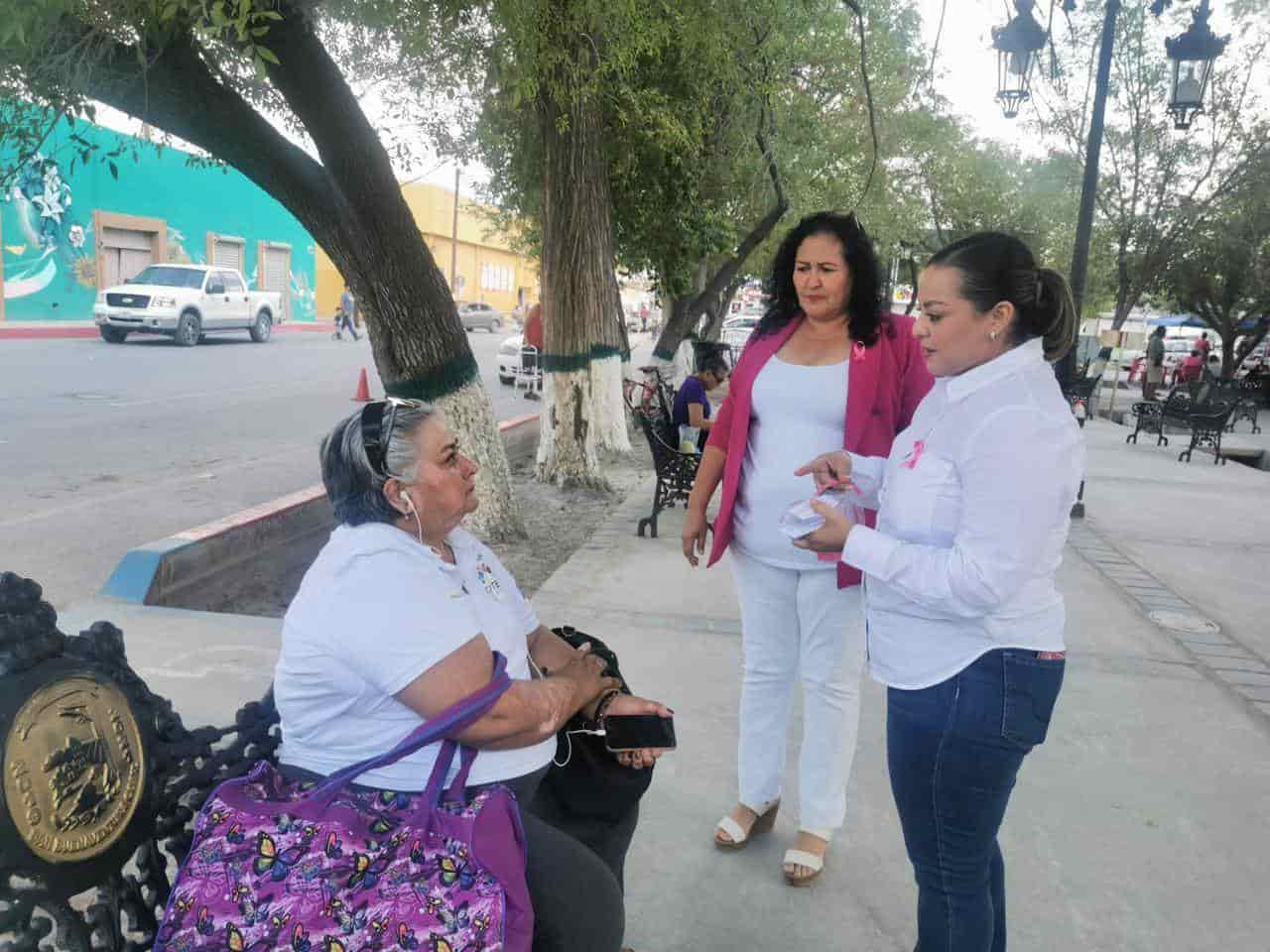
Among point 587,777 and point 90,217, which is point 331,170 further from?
point 90,217

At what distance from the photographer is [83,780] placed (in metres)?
1.45

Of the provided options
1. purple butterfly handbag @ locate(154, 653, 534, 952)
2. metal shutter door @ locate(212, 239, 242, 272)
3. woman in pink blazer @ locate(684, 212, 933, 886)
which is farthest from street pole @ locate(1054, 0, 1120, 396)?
metal shutter door @ locate(212, 239, 242, 272)

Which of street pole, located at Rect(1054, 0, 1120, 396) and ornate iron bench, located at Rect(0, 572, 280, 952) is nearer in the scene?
ornate iron bench, located at Rect(0, 572, 280, 952)

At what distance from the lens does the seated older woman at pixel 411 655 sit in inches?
68.4

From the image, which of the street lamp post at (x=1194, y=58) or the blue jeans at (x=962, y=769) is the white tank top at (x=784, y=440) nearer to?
the blue jeans at (x=962, y=769)

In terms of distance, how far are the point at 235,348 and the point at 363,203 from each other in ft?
63.0

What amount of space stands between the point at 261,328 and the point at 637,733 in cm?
2587

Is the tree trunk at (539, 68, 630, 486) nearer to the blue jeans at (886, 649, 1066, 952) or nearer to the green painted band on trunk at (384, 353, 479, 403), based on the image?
the green painted band on trunk at (384, 353, 479, 403)

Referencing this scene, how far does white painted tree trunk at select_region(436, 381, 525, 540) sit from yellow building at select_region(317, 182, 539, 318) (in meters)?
35.7

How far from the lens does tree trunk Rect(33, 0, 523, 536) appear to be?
5.22m

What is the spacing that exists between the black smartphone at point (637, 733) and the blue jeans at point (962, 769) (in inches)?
18.5

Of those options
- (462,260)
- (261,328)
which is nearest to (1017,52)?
(261,328)

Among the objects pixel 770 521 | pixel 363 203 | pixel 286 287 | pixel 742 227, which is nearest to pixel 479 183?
pixel 742 227

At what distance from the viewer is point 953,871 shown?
1.96 meters
